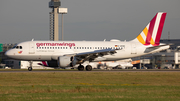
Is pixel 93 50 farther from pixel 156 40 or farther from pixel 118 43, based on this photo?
pixel 156 40

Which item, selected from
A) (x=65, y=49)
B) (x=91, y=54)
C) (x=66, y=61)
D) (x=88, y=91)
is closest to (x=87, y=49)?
(x=91, y=54)

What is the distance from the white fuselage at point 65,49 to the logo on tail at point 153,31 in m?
1.63

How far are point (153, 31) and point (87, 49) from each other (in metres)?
12.4

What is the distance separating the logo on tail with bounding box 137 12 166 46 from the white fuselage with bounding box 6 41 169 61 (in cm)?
163

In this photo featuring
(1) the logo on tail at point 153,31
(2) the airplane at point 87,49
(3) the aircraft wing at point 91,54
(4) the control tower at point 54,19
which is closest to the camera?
(3) the aircraft wing at point 91,54

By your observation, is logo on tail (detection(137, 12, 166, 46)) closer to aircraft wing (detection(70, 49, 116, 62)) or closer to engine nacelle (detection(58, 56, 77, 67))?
aircraft wing (detection(70, 49, 116, 62))

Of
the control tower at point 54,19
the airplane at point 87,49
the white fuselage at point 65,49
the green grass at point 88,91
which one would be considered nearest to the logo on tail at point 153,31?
the airplane at point 87,49

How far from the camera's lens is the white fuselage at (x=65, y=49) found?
45656mm

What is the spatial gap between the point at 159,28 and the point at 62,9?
420 ft

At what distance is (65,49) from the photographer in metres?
46.6

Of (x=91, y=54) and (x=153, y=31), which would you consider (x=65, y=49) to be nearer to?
(x=91, y=54)

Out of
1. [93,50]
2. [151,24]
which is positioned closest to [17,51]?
[93,50]

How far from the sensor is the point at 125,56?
162 feet

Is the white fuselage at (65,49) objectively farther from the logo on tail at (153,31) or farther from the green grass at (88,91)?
the green grass at (88,91)
